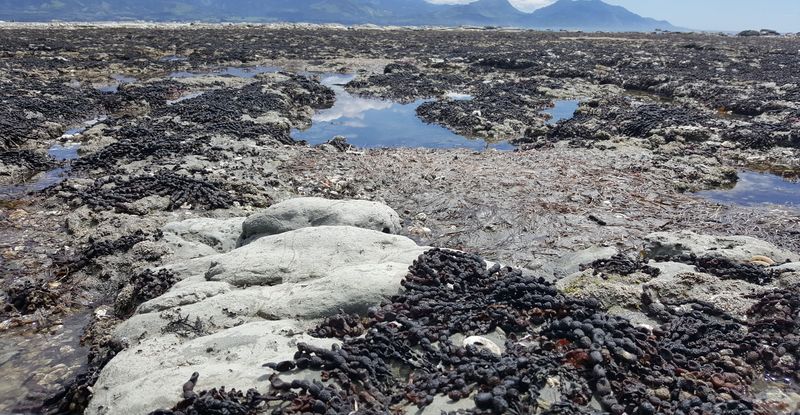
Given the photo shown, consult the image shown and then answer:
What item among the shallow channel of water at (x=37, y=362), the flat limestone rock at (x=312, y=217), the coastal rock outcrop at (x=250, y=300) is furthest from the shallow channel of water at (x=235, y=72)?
the shallow channel of water at (x=37, y=362)

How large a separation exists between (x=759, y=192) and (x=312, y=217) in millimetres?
11615

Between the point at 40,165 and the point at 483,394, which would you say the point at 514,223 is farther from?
the point at 40,165

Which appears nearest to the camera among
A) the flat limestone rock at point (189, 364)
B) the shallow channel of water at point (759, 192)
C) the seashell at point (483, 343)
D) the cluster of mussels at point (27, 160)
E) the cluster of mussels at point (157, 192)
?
the flat limestone rock at point (189, 364)

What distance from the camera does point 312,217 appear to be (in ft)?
33.0

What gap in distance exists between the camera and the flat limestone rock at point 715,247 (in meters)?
8.21

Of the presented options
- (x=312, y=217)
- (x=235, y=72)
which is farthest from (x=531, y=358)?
(x=235, y=72)

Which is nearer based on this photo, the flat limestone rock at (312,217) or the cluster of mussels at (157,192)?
the flat limestone rock at (312,217)

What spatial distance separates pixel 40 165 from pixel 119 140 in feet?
Result: 8.87

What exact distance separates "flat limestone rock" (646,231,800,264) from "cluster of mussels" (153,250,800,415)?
1658 mm

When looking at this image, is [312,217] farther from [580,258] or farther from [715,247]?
[715,247]

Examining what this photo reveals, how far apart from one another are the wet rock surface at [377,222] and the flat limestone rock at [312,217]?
0.33 meters

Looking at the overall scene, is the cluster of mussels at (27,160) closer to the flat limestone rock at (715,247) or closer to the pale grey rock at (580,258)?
the pale grey rock at (580,258)

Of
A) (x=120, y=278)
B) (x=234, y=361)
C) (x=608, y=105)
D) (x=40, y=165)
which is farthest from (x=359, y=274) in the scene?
(x=608, y=105)

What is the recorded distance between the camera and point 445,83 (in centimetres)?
3200
